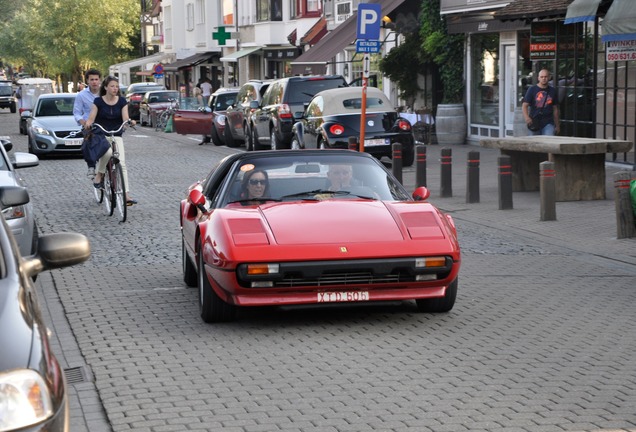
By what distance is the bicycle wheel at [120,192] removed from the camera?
637 inches

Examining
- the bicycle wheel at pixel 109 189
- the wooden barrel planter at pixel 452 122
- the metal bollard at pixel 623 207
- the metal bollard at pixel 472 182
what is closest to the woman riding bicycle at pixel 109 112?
the bicycle wheel at pixel 109 189

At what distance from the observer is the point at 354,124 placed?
2475 centimetres

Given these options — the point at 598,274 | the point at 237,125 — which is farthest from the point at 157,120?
the point at 598,274

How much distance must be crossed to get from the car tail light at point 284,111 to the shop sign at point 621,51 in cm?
822

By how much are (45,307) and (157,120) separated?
41.4 meters

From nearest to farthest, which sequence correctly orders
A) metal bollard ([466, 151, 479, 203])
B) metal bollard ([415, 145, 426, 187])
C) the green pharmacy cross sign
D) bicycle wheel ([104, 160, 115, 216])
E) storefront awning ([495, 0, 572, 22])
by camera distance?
bicycle wheel ([104, 160, 115, 216])
metal bollard ([466, 151, 479, 203])
metal bollard ([415, 145, 426, 187])
storefront awning ([495, 0, 572, 22])
the green pharmacy cross sign

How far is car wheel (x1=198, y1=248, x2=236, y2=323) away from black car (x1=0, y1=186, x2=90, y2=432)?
13.5 ft

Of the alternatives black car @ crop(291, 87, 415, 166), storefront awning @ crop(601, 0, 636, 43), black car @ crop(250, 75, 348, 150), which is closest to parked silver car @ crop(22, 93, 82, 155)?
black car @ crop(250, 75, 348, 150)

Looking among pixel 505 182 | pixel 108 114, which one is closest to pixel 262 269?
pixel 108 114

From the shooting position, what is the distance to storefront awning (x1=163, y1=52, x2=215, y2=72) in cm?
7662

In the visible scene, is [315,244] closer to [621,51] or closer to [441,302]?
[441,302]

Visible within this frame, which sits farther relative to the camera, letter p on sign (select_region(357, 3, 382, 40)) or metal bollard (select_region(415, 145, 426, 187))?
letter p on sign (select_region(357, 3, 382, 40))

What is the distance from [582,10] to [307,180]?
A: 14.0 m

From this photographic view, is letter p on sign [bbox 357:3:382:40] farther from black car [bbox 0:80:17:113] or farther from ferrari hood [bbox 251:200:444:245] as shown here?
black car [bbox 0:80:17:113]
